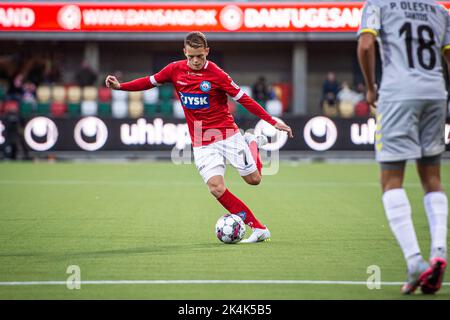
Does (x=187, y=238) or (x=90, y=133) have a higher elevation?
(x=90, y=133)

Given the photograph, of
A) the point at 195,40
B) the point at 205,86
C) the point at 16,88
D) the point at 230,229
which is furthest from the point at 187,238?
the point at 16,88

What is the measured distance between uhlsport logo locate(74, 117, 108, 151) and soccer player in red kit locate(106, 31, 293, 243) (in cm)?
1457

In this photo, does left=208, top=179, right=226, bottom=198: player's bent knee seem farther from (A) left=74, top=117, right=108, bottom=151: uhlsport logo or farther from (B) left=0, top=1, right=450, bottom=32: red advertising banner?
(B) left=0, top=1, right=450, bottom=32: red advertising banner

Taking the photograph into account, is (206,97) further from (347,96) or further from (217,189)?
(347,96)

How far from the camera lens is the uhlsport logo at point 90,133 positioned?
2338 cm

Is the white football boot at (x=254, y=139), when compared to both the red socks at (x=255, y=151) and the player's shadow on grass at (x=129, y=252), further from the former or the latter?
the player's shadow on grass at (x=129, y=252)

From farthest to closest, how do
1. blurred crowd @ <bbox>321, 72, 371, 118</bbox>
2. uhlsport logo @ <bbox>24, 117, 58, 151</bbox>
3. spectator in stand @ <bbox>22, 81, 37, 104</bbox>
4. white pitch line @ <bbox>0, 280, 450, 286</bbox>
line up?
spectator in stand @ <bbox>22, 81, 37, 104</bbox> → blurred crowd @ <bbox>321, 72, 371, 118</bbox> → uhlsport logo @ <bbox>24, 117, 58, 151</bbox> → white pitch line @ <bbox>0, 280, 450, 286</bbox>

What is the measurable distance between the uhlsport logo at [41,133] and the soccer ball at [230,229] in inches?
599

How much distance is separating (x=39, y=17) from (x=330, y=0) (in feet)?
31.6

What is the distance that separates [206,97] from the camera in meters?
8.91

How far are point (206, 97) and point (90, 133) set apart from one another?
15045 millimetres

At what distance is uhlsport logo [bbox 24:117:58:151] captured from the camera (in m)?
23.2

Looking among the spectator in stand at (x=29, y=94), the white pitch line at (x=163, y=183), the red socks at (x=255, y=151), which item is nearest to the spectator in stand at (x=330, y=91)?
the spectator in stand at (x=29, y=94)

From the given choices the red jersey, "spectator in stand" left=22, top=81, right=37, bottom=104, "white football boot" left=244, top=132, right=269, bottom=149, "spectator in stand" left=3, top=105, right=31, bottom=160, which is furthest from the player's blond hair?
"spectator in stand" left=22, top=81, right=37, bottom=104
